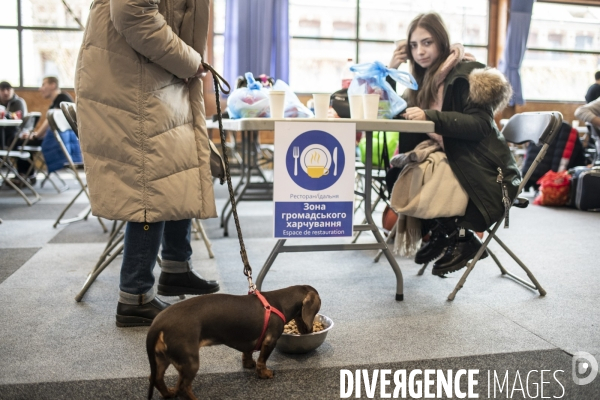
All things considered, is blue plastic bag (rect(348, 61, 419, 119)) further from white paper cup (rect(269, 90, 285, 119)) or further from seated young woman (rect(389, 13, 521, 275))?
white paper cup (rect(269, 90, 285, 119))

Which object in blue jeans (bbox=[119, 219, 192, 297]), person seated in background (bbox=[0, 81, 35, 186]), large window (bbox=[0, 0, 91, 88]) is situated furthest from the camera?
large window (bbox=[0, 0, 91, 88])

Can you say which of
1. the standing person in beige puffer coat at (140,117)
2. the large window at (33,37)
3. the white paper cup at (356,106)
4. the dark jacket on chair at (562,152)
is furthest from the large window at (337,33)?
the standing person in beige puffer coat at (140,117)

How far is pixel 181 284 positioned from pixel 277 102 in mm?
719

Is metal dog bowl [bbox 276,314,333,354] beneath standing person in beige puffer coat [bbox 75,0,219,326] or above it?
beneath

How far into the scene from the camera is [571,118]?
28.7ft

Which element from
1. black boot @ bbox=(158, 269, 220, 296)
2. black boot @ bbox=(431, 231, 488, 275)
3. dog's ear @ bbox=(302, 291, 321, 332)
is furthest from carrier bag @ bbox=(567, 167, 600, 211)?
dog's ear @ bbox=(302, 291, 321, 332)

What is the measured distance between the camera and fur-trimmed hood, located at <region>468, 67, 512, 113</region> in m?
2.02

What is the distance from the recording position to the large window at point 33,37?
24.9 ft

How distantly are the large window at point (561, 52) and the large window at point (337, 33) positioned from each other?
4.75ft

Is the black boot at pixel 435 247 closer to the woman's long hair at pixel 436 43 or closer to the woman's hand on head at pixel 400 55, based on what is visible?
the woman's long hair at pixel 436 43

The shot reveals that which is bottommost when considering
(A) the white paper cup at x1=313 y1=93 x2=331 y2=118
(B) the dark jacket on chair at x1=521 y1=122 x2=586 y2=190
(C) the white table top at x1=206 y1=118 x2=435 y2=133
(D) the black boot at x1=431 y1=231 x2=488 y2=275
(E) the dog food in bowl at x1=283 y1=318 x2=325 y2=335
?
(E) the dog food in bowl at x1=283 y1=318 x2=325 y2=335

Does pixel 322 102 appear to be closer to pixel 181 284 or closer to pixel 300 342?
pixel 181 284

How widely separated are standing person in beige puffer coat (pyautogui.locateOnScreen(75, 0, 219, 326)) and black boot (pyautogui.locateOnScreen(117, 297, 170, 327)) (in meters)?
0.16

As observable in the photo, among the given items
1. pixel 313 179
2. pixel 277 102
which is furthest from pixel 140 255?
pixel 277 102
